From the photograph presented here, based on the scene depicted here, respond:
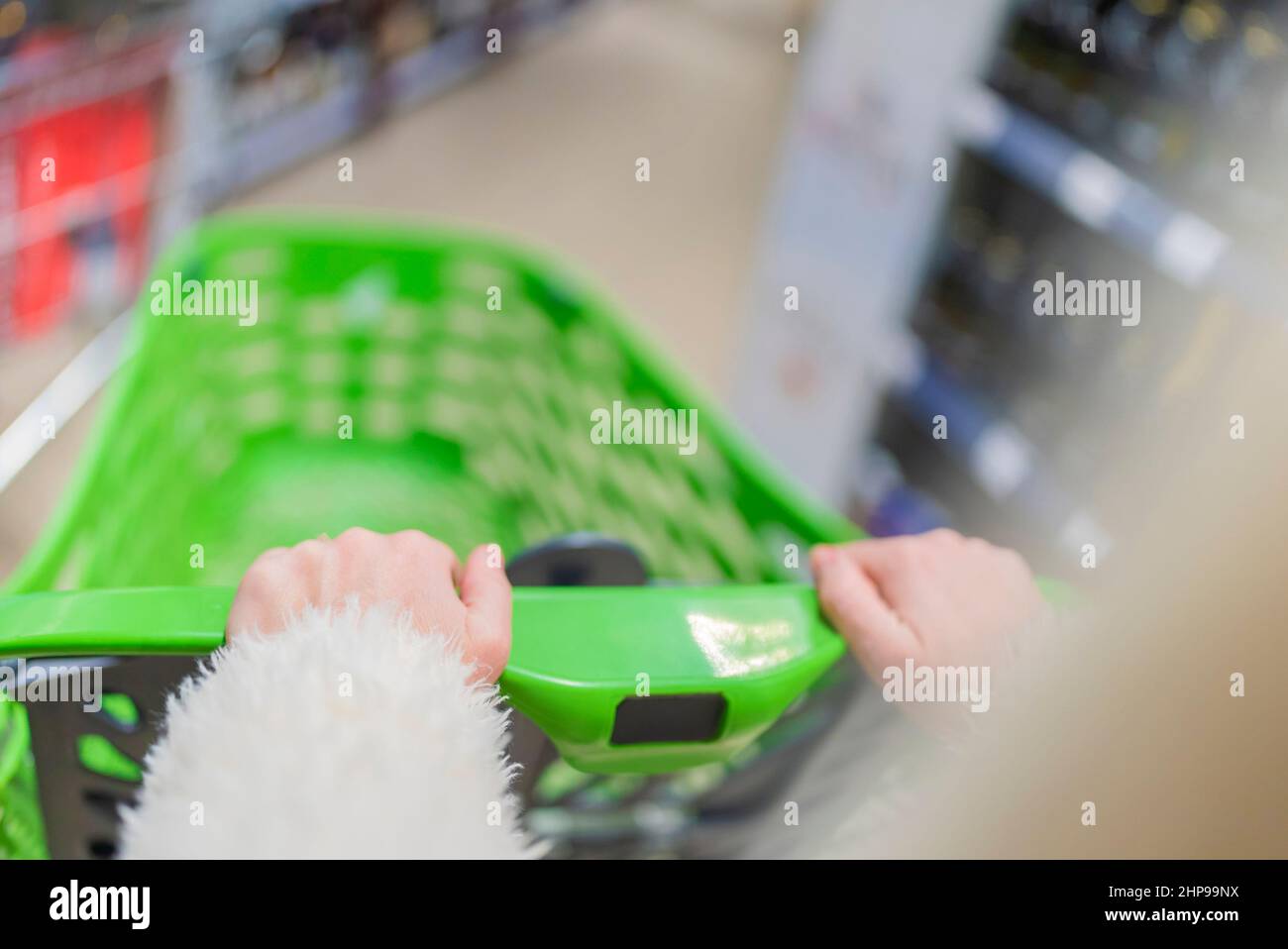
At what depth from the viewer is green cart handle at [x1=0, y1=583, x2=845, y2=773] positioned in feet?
1.95

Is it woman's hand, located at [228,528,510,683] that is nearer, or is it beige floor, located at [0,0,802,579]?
woman's hand, located at [228,528,510,683]

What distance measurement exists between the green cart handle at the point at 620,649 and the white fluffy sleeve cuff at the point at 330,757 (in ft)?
0.23

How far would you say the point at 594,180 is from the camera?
13.7 ft

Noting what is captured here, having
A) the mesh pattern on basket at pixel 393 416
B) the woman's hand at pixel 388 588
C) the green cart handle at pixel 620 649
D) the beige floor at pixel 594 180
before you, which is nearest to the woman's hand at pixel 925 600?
the green cart handle at pixel 620 649

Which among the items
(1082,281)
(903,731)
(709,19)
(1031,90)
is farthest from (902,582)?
(709,19)

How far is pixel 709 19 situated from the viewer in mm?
7016

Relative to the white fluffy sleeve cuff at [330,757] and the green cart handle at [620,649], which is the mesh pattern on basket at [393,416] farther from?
the white fluffy sleeve cuff at [330,757]

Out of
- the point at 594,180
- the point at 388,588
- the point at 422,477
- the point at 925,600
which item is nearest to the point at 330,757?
the point at 388,588

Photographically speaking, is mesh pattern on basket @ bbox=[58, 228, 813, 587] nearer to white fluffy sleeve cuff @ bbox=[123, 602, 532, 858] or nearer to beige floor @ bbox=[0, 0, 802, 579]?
beige floor @ bbox=[0, 0, 802, 579]

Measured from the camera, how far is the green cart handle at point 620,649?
1.95ft

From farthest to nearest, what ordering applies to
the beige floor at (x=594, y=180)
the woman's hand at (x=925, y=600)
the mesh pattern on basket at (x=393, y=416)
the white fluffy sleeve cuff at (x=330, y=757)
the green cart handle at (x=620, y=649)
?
the beige floor at (x=594, y=180), the mesh pattern on basket at (x=393, y=416), the woman's hand at (x=925, y=600), the green cart handle at (x=620, y=649), the white fluffy sleeve cuff at (x=330, y=757)

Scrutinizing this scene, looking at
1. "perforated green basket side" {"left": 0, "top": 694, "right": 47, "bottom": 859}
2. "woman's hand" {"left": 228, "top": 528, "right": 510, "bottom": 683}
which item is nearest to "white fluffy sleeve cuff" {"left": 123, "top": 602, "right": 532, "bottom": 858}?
"woman's hand" {"left": 228, "top": 528, "right": 510, "bottom": 683}
